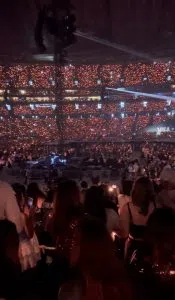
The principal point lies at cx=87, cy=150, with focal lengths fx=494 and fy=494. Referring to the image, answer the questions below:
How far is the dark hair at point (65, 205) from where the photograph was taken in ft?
11.2

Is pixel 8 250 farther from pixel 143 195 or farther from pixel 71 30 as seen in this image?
pixel 71 30

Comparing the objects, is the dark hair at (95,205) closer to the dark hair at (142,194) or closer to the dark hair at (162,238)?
the dark hair at (142,194)

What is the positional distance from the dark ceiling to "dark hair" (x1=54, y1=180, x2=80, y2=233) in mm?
22716

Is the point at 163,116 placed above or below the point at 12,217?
below

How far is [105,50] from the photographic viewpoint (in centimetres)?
3534

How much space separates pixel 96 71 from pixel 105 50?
163 centimetres

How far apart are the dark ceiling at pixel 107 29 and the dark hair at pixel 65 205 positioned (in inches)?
894

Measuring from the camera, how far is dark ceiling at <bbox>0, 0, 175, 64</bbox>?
2803 cm

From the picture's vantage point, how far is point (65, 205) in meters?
3.48

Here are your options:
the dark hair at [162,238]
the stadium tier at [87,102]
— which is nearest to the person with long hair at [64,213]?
the dark hair at [162,238]

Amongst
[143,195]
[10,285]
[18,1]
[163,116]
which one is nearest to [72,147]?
[18,1]

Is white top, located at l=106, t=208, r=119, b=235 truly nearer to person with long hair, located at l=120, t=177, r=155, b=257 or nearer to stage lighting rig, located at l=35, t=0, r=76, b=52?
person with long hair, located at l=120, t=177, r=155, b=257

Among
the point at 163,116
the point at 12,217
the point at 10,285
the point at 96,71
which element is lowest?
the point at 163,116

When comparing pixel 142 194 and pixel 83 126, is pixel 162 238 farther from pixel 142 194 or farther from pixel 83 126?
pixel 83 126
